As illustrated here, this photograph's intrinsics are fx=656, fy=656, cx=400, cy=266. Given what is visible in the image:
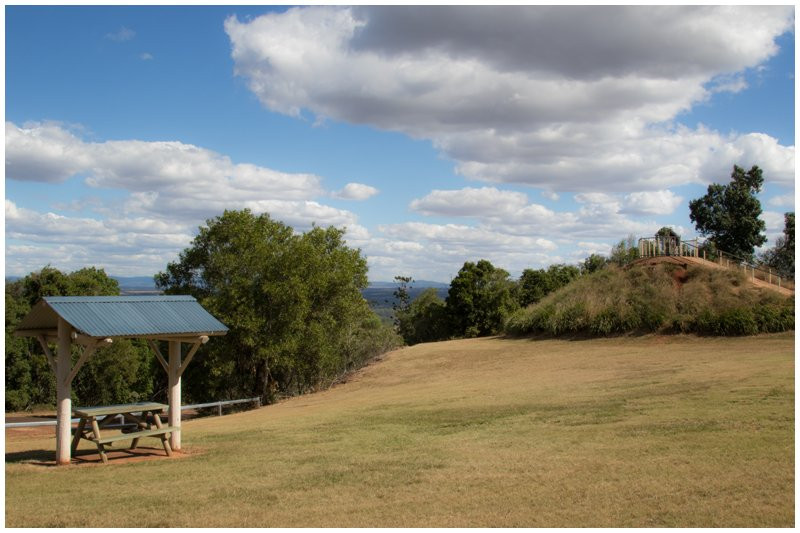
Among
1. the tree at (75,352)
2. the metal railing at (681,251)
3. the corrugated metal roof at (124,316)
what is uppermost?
the metal railing at (681,251)

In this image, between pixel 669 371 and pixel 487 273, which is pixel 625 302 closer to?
pixel 669 371

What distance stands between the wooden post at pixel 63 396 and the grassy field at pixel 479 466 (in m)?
0.51

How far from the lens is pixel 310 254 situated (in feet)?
85.2

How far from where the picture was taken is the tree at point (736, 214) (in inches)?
1909

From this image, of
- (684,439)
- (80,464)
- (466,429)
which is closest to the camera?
(684,439)

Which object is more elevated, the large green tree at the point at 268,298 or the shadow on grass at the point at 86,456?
the large green tree at the point at 268,298

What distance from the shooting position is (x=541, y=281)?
5806 cm

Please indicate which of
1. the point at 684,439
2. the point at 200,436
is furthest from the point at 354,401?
the point at 684,439

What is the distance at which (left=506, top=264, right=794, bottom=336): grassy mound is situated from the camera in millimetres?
27656

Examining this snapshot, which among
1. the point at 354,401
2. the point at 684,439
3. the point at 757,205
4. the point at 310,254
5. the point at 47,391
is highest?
the point at 757,205

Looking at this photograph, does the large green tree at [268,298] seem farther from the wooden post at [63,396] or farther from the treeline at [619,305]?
the wooden post at [63,396]

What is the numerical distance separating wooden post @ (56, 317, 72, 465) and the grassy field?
515 millimetres

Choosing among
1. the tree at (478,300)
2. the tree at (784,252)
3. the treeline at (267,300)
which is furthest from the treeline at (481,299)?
the treeline at (267,300)

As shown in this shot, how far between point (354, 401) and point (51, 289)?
102 ft
